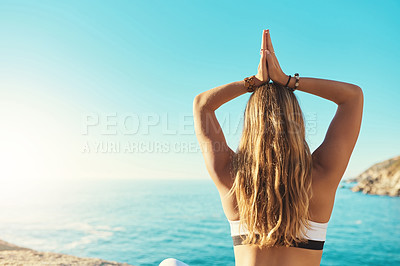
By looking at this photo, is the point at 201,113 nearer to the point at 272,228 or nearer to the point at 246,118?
the point at 246,118

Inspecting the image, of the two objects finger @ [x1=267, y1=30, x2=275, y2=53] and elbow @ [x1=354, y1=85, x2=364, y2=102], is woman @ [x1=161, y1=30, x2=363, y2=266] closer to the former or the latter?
elbow @ [x1=354, y1=85, x2=364, y2=102]

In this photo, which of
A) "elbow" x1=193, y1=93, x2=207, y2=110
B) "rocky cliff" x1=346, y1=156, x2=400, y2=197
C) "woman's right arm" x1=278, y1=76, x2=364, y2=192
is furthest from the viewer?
"rocky cliff" x1=346, y1=156, x2=400, y2=197

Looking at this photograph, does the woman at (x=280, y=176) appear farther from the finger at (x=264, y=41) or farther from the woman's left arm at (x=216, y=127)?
the finger at (x=264, y=41)

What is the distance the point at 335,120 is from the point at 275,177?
1.66 ft

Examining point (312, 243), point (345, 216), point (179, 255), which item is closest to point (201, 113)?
point (312, 243)

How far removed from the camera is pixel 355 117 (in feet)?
5.03

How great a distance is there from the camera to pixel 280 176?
1409mm

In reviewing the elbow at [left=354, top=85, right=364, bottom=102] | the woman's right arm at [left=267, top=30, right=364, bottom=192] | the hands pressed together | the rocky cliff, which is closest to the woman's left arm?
the hands pressed together

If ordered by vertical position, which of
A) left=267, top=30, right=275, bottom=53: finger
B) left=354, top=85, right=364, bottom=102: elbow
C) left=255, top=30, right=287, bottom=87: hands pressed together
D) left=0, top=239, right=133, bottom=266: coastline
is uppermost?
left=267, top=30, right=275, bottom=53: finger

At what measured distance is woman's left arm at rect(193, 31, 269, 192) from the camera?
5.05 feet

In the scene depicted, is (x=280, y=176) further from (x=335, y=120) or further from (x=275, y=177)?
(x=335, y=120)

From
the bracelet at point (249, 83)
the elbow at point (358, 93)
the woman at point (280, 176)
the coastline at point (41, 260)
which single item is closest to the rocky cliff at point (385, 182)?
the coastline at point (41, 260)

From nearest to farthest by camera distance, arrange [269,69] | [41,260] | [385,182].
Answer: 1. [269,69]
2. [41,260]
3. [385,182]

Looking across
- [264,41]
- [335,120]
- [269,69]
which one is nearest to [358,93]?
[335,120]
